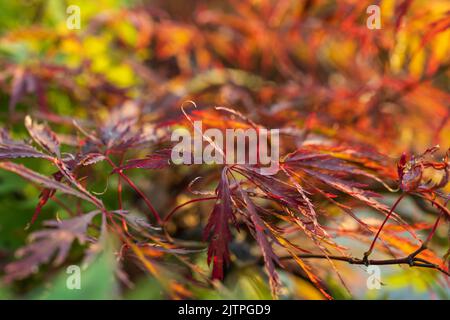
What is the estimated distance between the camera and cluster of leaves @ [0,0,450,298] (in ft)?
1.96

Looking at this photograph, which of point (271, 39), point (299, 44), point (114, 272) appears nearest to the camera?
point (114, 272)

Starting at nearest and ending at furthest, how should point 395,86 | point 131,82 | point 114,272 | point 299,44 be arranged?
point 114,272 < point 395,86 < point 131,82 < point 299,44

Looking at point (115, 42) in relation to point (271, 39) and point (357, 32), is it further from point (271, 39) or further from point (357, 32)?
point (357, 32)

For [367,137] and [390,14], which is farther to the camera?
[390,14]

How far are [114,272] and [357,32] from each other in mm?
786

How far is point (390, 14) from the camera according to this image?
4.00ft

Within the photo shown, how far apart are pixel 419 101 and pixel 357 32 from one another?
250 mm

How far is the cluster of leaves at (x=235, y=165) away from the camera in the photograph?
596 mm

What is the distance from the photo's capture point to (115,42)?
171cm

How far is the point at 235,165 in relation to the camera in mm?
624

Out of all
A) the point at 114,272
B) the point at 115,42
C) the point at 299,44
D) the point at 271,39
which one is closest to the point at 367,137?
the point at 271,39

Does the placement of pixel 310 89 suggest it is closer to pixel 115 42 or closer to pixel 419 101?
pixel 419 101

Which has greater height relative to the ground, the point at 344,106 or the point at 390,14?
the point at 390,14
